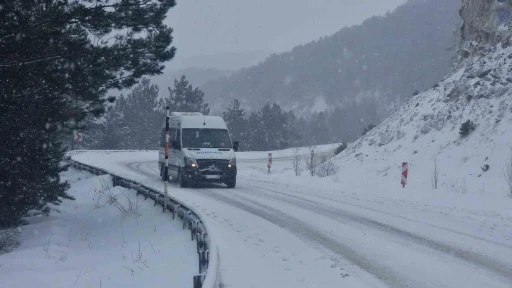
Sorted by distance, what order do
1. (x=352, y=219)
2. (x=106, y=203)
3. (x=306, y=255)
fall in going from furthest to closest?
(x=106, y=203) → (x=352, y=219) → (x=306, y=255)

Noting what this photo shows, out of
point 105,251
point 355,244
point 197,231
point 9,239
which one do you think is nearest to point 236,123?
point 9,239

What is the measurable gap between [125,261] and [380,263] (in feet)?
13.6

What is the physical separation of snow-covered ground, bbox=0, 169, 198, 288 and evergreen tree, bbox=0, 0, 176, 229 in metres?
1.19

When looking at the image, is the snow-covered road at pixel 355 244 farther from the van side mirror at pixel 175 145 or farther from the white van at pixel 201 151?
the van side mirror at pixel 175 145

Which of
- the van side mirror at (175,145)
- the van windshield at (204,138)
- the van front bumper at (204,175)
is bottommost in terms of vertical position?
the van front bumper at (204,175)

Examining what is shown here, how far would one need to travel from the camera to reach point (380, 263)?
7434mm

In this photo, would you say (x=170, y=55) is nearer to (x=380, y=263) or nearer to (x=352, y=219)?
(x=352, y=219)

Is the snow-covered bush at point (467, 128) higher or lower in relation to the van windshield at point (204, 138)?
higher

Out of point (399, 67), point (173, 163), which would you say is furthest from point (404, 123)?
point (399, 67)

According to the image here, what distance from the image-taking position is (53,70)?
442 inches

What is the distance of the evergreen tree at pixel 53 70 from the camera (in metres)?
10.5

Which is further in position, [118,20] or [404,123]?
[404,123]

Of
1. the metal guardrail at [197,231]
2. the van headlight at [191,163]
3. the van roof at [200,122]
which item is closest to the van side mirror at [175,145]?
the van roof at [200,122]

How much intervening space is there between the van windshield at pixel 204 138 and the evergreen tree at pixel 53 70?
→ 6003 mm
